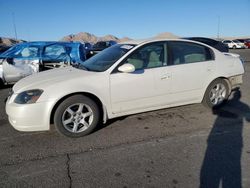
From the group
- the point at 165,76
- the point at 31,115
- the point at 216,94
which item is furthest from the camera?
the point at 216,94

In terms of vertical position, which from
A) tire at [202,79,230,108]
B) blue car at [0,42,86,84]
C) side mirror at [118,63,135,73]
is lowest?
tire at [202,79,230,108]

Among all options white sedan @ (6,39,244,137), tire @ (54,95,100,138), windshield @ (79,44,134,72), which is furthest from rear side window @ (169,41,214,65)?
tire @ (54,95,100,138)

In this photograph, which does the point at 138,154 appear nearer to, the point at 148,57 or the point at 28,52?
the point at 148,57

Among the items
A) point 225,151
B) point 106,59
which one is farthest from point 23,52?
point 225,151

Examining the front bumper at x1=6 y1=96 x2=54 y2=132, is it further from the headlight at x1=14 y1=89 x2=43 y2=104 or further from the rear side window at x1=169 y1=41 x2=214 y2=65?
the rear side window at x1=169 y1=41 x2=214 y2=65

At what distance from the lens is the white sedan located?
12.7ft

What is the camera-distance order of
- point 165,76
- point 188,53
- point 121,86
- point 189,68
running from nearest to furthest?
point 121,86, point 165,76, point 189,68, point 188,53

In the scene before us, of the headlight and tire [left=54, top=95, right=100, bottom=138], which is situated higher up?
the headlight

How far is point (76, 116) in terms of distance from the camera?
13.3 feet

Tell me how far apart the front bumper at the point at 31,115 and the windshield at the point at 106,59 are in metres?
1.12

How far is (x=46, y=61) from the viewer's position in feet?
29.0

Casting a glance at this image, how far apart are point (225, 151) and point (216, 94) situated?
7.13 feet

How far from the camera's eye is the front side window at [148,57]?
14.7 ft

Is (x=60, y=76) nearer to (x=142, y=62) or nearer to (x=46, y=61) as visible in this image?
(x=142, y=62)
